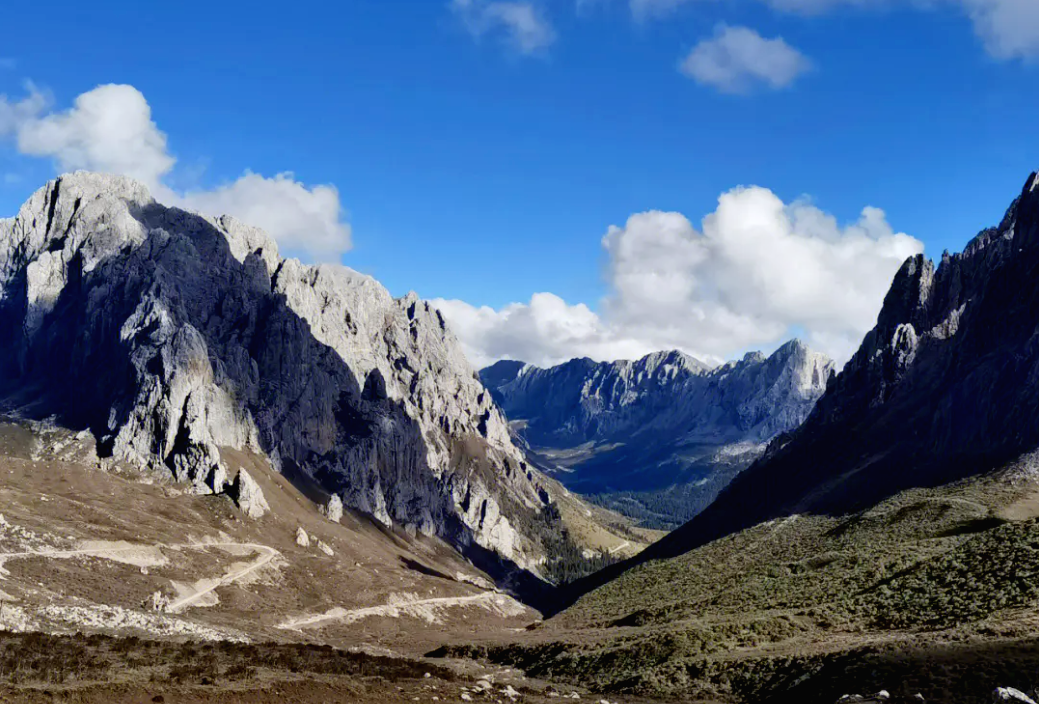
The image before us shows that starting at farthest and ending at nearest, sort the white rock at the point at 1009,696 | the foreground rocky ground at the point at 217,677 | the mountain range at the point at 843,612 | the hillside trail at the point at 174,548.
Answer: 1. the hillside trail at the point at 174,548
2. the mountain range at the point at 843,612
3. the foreground rocky ground at the point at 217,677
4. the white rock at the point at 1009,696

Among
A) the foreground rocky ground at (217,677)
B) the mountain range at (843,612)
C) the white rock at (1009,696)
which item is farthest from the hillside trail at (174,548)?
the white rock at (1009,696)

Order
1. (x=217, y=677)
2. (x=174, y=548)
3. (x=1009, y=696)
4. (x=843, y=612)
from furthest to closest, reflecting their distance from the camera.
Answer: (x=174, y=548) → (x=843, y=612) → (x=217, y=677) → (x=1009, y=696)

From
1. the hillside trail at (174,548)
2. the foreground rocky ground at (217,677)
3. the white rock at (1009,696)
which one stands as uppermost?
the white rock at (1009,696)

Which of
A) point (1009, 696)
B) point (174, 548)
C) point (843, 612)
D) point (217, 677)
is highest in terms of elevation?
point (843, 612)

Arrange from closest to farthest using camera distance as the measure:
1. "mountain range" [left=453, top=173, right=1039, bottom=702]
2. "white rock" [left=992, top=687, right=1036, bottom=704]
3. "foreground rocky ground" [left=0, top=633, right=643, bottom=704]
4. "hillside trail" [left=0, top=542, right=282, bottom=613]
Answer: "white rock" [left=992, top=687, right=1036, bottom=704] → "foreground rocky ground" [left=0, top=633, right=643, bottom=704] → "mountain range" [left=453, top=173, right=1039, bottom=702] → "hillside trail" [left=0, top=542, right=282, bottom=613]

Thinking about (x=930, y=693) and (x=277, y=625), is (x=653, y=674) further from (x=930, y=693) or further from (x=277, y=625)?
(x=277, y=625)

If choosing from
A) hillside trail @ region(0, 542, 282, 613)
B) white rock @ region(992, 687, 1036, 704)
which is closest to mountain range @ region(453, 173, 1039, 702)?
white rock @ region(992, 687, 1036, 704)

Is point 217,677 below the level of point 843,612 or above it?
below

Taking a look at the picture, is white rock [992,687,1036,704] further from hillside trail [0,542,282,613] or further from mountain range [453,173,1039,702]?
hillside trail [0,542,282,613]

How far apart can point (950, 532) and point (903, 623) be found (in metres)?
55.7

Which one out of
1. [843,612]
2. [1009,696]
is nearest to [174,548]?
[843,612]

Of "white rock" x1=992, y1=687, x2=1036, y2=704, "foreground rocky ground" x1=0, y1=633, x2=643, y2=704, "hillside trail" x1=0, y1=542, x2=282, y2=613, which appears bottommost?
"hillside trail" x1=0, y1=542, x2=282, y2=613

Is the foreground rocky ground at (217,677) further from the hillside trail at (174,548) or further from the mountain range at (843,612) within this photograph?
the hillside trail at (174,548)

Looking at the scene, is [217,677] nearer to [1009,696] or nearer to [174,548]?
[1009,696]
